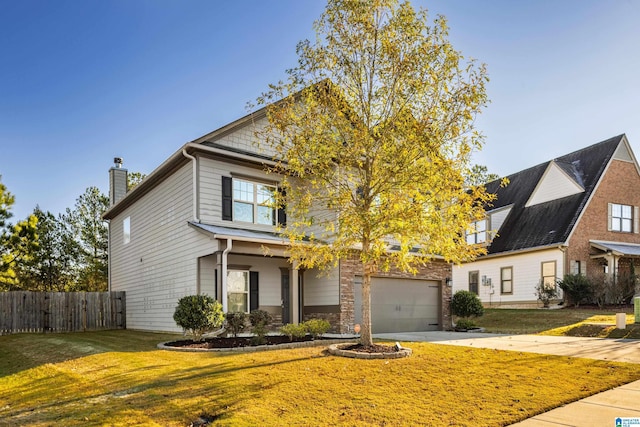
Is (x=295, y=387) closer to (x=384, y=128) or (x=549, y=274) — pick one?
(x=384, y=128)

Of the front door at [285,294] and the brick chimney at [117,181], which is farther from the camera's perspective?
the brick chimney at [117,181]

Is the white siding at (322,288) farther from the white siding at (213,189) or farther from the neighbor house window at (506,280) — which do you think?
the neighbor house window at (506,280)

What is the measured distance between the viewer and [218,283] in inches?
533

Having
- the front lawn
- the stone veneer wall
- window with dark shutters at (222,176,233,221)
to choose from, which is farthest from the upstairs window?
the front lawn

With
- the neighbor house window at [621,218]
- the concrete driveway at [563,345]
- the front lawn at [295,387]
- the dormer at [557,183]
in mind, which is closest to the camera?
the front lawn at [295,387]

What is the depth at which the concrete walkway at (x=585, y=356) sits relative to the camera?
5656 millimetres

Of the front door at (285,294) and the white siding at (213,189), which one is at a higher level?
the white siding at (213,189)

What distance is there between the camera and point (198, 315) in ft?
38.5

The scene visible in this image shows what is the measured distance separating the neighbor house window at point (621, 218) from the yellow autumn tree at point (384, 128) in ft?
57.1

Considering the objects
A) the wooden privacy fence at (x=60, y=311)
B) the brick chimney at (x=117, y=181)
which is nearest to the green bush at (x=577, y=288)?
the wooden privacy fence at (x=60, y=311)

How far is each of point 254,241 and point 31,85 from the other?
9.70 meters

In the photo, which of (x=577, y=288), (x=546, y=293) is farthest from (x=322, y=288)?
(x=546, y=293)

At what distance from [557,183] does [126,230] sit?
21.8m

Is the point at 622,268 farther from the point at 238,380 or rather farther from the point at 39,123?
the point at 39,123
